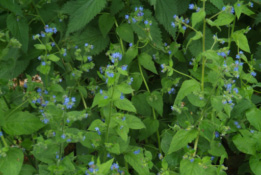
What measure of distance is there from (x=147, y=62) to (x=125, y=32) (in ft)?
0.87

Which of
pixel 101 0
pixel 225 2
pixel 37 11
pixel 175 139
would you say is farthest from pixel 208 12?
pixel 37 11

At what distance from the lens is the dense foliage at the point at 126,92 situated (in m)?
2.00

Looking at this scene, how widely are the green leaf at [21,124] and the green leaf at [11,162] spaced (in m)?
0.12

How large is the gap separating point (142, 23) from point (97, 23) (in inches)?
15.1

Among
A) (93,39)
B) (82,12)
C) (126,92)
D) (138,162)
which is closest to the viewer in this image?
(126,92)

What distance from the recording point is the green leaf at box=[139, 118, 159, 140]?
8.32 feet

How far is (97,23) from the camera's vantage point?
2.74 metres

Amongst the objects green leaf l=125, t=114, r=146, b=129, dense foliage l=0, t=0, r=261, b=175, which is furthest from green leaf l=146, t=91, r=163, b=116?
green leaf l=125, t=114, r=146, b=129

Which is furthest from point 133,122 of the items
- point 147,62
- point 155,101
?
point 147,62

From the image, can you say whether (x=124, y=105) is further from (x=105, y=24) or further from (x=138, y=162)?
(x=105, y=24)

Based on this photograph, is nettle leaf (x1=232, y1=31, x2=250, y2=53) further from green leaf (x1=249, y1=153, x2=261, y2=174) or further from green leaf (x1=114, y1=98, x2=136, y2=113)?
green leaf (x1=114, y1=98, x2=136, y2=113)

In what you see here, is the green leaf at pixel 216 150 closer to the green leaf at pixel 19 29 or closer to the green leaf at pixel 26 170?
the green leaf at pixel 26 170

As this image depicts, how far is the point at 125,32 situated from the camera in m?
2.56

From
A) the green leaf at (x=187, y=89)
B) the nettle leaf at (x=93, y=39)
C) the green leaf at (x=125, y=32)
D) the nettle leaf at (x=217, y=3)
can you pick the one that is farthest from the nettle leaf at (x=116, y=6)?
the green leaf at (x=187, y=89)
